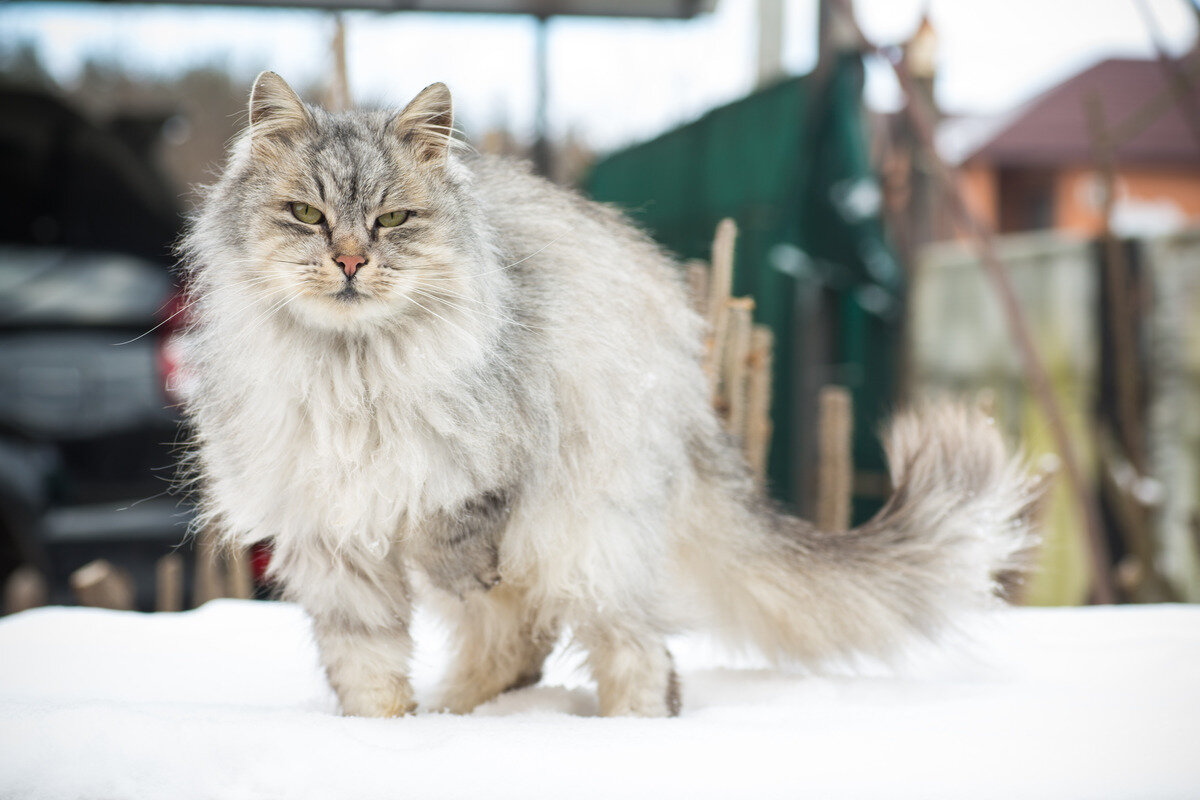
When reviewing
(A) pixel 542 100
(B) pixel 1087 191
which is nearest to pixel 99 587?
(A) pixel 542 100

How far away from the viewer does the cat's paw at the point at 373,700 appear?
1.91 metres

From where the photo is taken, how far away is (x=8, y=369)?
323 cm

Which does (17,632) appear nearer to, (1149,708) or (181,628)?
(181,628)

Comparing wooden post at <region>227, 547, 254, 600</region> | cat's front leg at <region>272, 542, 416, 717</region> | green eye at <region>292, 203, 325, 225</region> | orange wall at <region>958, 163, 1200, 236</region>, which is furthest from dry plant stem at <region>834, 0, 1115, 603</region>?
orange wall at <region>958, 163, 1200, 236</region>

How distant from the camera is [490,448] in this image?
1775 millimetres

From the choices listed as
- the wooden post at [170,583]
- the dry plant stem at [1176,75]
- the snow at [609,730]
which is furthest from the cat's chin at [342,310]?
the dry plant stem at [1176,75]

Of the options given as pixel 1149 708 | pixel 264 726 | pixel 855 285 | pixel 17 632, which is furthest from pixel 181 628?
pixel 855 285

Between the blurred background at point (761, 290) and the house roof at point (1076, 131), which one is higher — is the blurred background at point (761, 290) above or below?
below

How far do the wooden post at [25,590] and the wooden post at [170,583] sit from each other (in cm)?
37

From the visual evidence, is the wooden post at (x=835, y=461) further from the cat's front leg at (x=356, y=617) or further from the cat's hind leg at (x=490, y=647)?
the cat's front leg at (x=356, y=617)

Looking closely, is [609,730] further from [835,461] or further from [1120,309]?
[1120,309]

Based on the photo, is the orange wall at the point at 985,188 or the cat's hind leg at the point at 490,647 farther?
the orange wall at the point at 985,188

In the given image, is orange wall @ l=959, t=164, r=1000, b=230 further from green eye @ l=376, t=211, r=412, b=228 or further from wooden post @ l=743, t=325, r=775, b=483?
green eye @ l=376, t=211, r=412, b=228

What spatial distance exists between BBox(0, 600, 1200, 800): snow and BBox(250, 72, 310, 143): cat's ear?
107 centimetres
